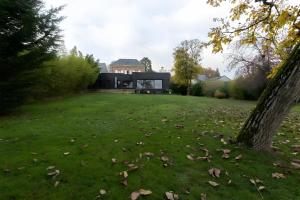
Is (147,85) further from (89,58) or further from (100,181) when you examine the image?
(100,181)

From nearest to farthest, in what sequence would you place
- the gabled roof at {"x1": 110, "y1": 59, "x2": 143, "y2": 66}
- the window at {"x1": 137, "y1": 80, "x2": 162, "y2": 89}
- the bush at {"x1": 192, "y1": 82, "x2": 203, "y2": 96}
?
the bush at {"x1": 192, "y1": 82, "x2": 203, "y2": 96} → the window at {"x1": 137, "y1": 80, "x2": 162, "y2": 89} → the gabled roof at {"x1": 110, "y1": 59, "x2": 143, "y2": 66}

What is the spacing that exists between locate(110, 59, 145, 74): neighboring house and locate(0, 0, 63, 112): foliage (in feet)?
198

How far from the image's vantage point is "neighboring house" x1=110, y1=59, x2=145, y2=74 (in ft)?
243

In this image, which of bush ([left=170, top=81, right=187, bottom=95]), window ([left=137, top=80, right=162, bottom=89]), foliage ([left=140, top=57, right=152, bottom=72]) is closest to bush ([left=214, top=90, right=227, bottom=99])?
bush ([left=170, top=81, right=187, bottom=95])

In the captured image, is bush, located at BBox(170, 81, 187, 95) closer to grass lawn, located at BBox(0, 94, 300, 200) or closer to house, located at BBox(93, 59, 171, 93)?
house, located at BBox(93, 59, 171, 93)

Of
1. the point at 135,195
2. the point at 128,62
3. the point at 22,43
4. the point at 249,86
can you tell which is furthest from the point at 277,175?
the point at 128,62

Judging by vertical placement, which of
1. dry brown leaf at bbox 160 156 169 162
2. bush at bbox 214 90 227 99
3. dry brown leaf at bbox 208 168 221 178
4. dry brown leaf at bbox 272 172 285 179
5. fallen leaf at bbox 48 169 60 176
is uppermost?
dry brown leaf at bbox 160 156 169 162

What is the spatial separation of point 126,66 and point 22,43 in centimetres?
6160

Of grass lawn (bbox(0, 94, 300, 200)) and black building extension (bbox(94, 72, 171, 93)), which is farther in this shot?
black building extension (bbox(94, 72, 171, 93))

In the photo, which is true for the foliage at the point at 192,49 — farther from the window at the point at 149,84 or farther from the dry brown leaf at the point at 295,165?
the dry brown leaf at the point at 295,165

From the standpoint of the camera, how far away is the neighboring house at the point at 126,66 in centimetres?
7412

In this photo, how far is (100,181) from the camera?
3.73m

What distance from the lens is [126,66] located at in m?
74.1

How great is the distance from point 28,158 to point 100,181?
1.57 meters
